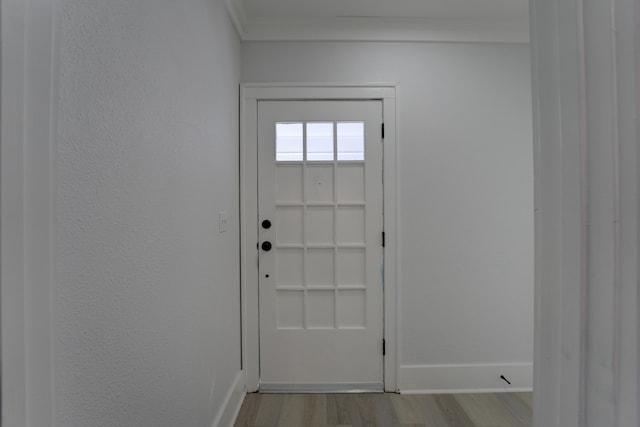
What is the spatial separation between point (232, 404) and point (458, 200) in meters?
1.91

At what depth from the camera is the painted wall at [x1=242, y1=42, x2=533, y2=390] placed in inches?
81.9

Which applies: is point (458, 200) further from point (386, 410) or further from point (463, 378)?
point (386, 410)

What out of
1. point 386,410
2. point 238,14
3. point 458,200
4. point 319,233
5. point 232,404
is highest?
point 238,14

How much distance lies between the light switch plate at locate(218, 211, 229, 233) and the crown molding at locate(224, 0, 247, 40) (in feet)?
3.78

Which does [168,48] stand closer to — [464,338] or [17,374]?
[17,374]

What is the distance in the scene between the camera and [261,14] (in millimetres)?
1989

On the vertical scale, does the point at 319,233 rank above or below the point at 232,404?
above

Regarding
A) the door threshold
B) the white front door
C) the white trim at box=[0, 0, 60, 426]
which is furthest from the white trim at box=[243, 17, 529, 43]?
the door threshold

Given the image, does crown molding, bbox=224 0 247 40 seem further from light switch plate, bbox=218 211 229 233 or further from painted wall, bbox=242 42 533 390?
light switch plate, bbox=218 211 229 233

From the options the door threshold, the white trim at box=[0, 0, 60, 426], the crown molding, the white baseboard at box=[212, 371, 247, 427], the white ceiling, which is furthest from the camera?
the door threshold

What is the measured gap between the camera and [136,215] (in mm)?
854

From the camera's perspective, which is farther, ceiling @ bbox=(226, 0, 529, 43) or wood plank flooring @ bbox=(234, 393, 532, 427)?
ceiling @ bbox=(226, 0, 529, 43)

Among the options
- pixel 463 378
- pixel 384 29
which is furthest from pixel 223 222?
pixel 463 378

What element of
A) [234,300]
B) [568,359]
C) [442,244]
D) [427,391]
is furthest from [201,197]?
[427,391]
